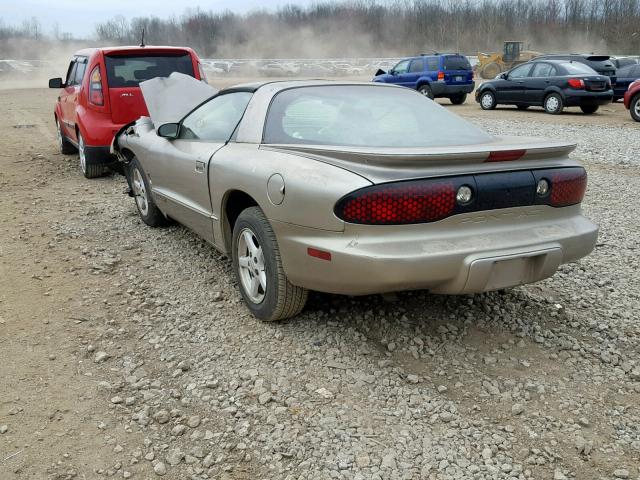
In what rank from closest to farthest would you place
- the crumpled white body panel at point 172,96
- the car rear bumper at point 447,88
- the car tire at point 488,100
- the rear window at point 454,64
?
the crumpled white body panel at point 172,96 → the car tire at point 488,100 → the car rear bumper at point 447,88 → the rear window at point 454,64

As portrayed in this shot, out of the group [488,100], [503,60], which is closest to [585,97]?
[488,100]

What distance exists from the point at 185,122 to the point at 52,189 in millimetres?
3619

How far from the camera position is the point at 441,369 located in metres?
3.07

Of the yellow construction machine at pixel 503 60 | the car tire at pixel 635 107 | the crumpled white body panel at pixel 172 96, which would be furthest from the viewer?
the yellow construction machine at pixel 503 60

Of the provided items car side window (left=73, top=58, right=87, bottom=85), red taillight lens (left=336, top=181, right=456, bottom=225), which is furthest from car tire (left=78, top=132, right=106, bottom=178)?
red taillight lens (left=336, top=181, right=456, bottom=225)

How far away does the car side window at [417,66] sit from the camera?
20.2 m

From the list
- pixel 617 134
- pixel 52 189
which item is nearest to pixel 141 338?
pixel 52 189

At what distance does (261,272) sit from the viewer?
11.6ft

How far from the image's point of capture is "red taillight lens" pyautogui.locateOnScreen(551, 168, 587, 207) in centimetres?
321

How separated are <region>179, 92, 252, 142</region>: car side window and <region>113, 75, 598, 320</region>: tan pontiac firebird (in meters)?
0.02

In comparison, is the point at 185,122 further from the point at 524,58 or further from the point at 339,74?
the point at 339,74

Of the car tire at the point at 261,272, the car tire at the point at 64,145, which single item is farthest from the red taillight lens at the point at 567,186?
the car tire at the point at 64,145

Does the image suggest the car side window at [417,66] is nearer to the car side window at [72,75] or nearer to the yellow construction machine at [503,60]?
the car side window at [72,75]

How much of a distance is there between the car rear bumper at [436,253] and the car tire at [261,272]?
122 mm
